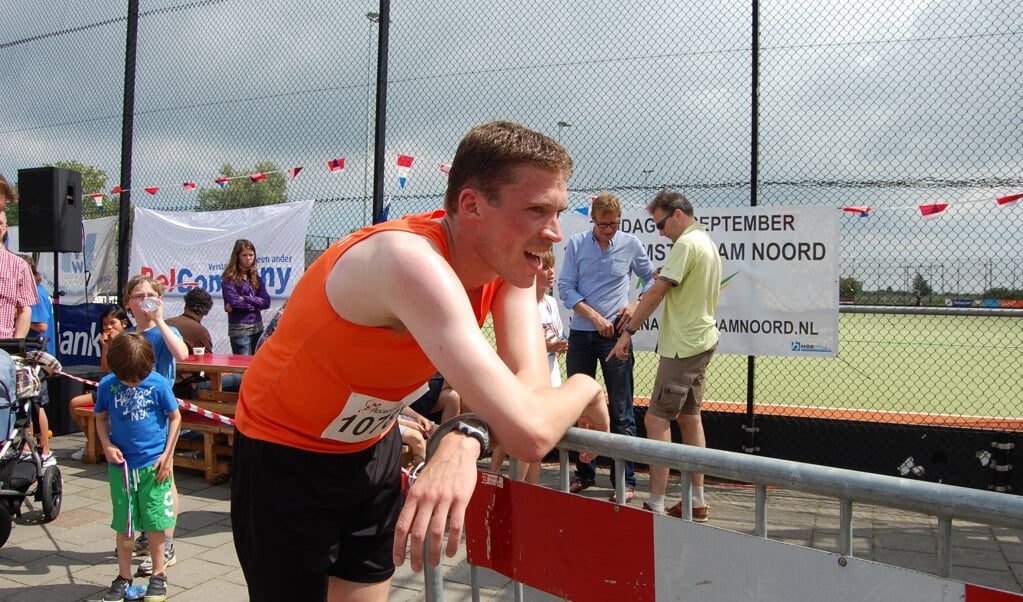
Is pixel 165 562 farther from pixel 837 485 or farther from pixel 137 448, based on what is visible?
pixel 837 485

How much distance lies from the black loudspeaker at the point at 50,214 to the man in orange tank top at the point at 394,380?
7.68 meters

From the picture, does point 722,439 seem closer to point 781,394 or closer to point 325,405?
point 325,405

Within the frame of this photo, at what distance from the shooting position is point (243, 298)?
739 cm

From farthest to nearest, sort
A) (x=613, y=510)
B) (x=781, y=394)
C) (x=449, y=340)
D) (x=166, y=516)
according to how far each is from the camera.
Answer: (x=781, y=394) < (x=166, y=516) < (x=613, y=510) < (x=449, y=340)

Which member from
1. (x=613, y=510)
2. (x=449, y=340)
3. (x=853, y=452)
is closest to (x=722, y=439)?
(x=853, y=452)

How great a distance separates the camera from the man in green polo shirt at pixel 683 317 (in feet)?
15.8

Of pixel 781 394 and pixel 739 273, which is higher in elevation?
pixel 739 273

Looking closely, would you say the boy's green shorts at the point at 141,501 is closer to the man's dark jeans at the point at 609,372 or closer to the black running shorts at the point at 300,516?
the black running shorts at the point at 300,516

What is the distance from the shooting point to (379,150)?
6.38m

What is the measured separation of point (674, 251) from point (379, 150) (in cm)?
286

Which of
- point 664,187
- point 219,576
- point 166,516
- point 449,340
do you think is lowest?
point 219,576

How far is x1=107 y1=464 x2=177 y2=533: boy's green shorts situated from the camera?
147 inches

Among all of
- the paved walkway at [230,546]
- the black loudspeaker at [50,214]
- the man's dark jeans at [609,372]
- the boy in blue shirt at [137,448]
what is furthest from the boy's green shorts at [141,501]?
the black loudspeaker at [50,214]

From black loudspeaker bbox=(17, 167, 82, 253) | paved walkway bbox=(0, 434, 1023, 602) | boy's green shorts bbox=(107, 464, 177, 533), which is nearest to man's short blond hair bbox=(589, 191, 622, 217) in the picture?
paved walkway bbox=(0, 434, 1023, 602)
